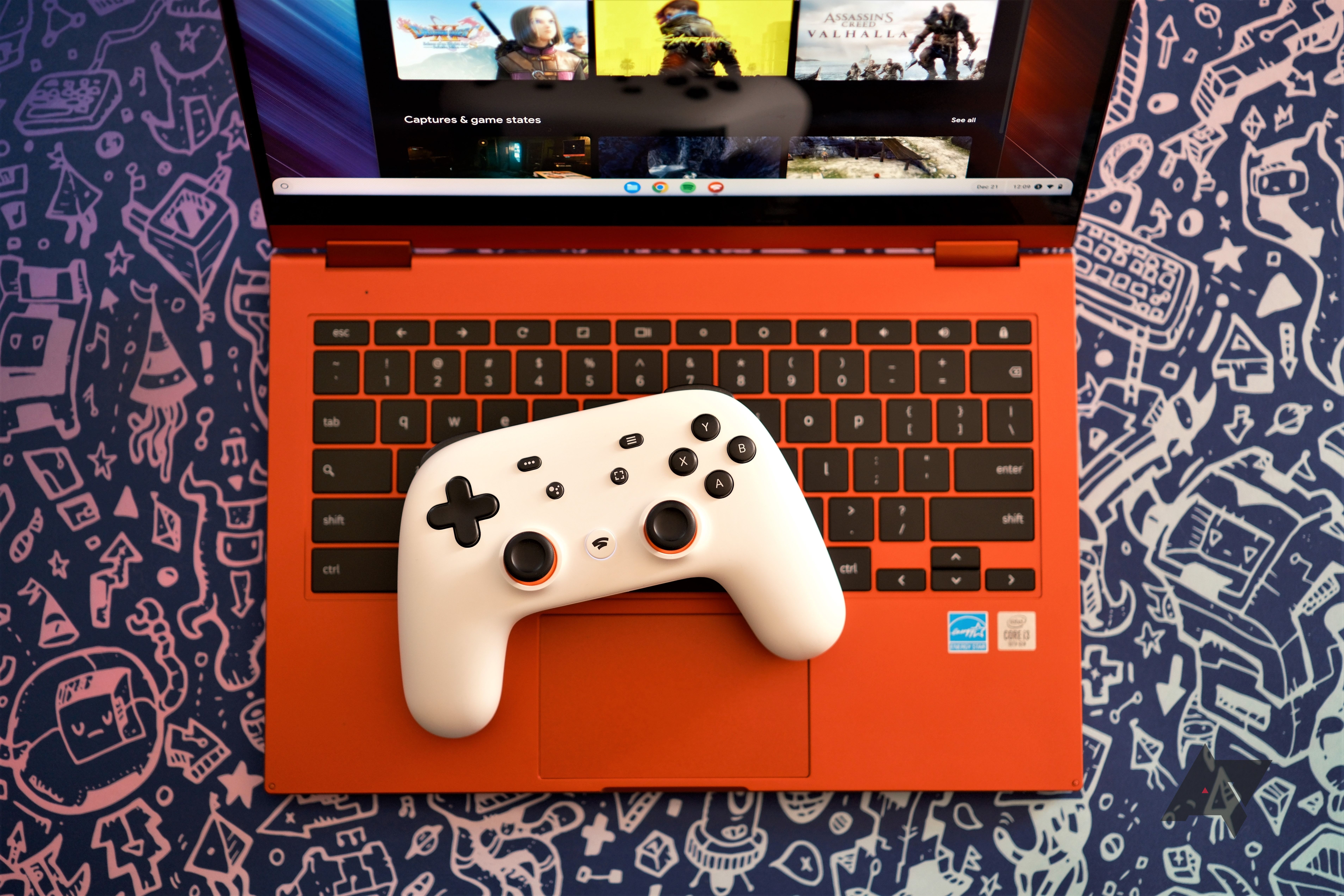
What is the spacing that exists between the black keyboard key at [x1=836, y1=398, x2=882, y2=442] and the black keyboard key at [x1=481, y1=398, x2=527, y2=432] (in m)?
0.23

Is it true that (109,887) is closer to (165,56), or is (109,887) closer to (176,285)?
(176,285)

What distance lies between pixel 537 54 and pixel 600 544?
33cm

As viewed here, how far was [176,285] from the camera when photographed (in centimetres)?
66

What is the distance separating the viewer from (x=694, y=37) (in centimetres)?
55

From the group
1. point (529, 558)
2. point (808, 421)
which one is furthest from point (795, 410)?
point (529, 558)

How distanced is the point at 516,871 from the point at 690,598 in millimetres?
246

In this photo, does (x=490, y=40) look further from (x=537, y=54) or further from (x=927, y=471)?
(x=927, y=471)

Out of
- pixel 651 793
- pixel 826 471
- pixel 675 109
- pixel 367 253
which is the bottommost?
pixel 651 793

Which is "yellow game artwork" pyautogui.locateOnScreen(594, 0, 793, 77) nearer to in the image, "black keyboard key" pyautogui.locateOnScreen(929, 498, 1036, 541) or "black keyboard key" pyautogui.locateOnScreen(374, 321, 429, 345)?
"black keyboard key" pyautogui.locateOnScreen(374, 321, 429, 345)

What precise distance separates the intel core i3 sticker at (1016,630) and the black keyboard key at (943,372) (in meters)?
0.16

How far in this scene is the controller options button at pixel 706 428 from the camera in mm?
521

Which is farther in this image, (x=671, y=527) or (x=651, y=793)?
(x=651, y=793)

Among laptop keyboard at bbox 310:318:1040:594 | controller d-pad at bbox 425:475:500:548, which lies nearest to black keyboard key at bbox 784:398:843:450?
laptop keyboard at bbox 310:318:1040:594

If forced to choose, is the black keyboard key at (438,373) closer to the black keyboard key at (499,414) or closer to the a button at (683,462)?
the black keyboard key at (499,414)
